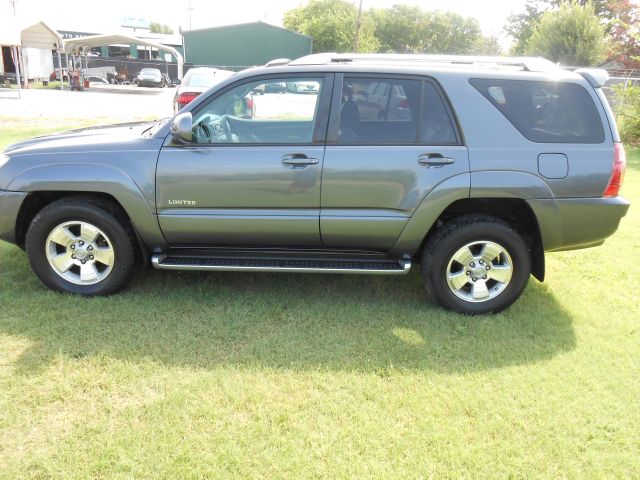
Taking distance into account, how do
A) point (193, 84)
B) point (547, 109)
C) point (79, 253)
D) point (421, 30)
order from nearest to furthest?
point (547, 109) < point (79, 253) < point (193, 84) < point (421, 30)

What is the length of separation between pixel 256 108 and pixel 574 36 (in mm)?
32238

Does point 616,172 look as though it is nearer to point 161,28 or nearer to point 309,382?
point 309,382

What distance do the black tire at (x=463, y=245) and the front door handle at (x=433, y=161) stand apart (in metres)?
0.47

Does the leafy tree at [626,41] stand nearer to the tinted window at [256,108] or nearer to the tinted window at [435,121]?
the tinted window at [435,121]

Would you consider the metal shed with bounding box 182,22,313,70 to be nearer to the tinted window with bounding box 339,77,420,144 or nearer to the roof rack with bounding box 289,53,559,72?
the roof rack with bounding box 289,53,559,72

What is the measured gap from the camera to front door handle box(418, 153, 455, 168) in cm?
359

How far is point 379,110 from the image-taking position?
371 centimetres

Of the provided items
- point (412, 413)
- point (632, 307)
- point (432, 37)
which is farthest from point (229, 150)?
point (432, 37)

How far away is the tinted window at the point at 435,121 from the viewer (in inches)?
143

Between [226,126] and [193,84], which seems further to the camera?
[193,84]

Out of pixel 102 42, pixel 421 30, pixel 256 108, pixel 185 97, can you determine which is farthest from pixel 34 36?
pixel 421 30

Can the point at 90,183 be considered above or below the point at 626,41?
below

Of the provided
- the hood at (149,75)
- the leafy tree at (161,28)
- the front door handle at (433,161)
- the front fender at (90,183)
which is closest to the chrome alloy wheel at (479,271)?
the front door handle at (433,161)

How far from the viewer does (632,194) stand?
26.6ft
